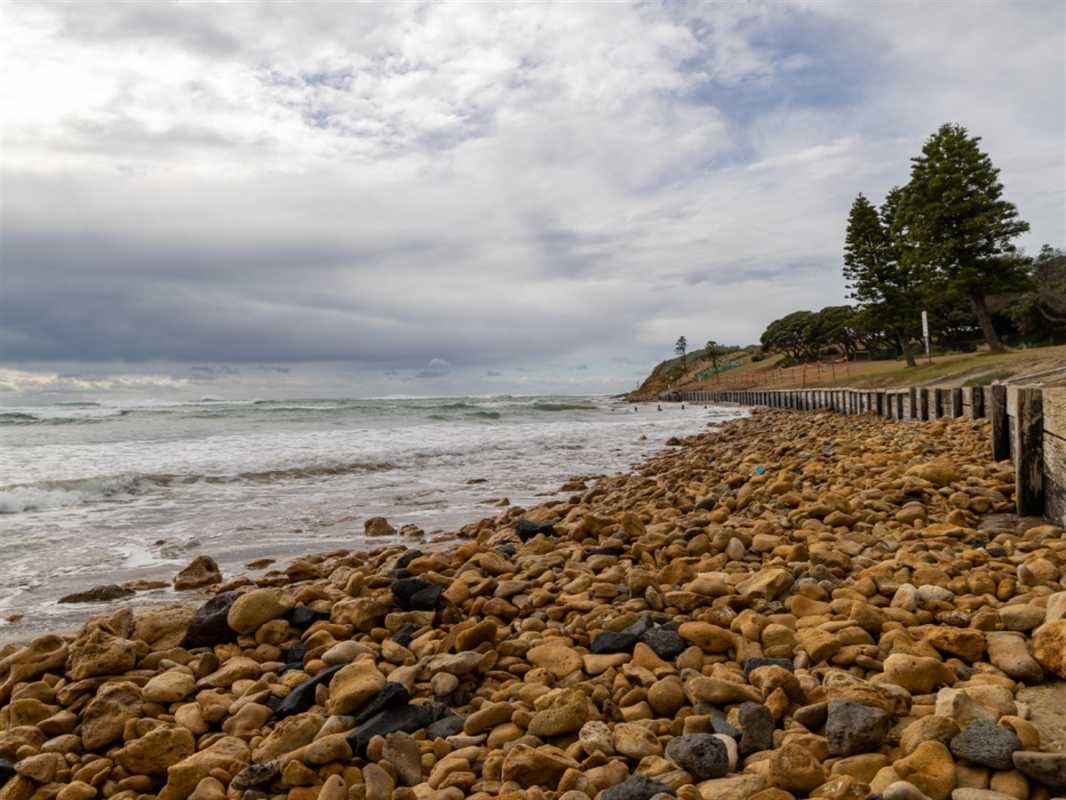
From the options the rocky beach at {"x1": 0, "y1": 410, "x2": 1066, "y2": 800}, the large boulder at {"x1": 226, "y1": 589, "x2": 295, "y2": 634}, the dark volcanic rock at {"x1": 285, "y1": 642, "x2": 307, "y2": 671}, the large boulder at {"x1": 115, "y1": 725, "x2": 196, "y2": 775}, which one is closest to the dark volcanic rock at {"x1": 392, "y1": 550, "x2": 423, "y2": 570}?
the rocky beach at {"x1": 0, "y1": 410, "x2": 1066, "y2": 800}

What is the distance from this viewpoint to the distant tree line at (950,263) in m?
32.0

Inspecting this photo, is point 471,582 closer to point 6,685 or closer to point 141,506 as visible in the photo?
point 6,685

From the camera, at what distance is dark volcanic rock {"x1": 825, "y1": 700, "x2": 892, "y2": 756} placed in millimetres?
2180

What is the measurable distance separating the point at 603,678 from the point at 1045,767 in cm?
156

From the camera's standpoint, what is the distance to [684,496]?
745cm

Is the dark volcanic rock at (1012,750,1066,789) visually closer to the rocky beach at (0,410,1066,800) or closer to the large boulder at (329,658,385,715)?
the rocky beach at (0,410,1066,800)

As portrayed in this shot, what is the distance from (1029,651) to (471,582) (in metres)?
2.92

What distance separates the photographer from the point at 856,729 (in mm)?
2191

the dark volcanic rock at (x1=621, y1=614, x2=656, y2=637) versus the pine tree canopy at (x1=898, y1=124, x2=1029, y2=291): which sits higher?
the pine tree canopy at (x1=898, y1=124, x2=1029, y2=291)

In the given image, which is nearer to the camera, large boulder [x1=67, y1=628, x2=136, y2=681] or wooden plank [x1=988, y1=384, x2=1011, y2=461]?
large boulder [x1=67, y1=628, x2=136, y2=681]

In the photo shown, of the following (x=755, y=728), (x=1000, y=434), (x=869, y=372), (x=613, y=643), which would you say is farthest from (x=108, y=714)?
(x=869, y=372)

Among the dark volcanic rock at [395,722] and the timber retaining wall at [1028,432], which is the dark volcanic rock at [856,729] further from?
the timber retaining wall at [1028,432]

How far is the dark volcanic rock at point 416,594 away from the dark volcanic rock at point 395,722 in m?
1.21

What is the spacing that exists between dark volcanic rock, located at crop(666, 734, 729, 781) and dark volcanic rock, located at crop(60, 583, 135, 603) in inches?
186
